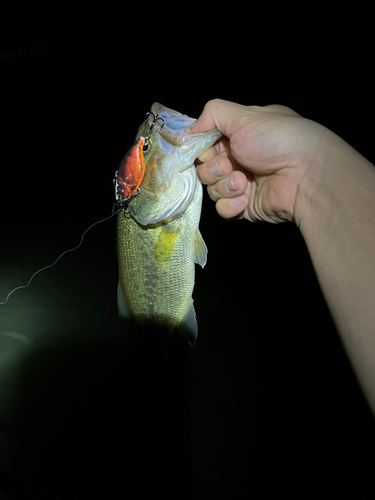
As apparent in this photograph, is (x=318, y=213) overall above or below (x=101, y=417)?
above

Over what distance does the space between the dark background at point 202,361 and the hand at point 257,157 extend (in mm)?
745

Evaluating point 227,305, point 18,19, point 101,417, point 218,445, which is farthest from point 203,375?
point 18,19

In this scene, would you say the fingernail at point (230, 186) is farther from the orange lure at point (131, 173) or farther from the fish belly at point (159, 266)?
the orange lure at point (131, 173)

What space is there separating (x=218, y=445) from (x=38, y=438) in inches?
49.9

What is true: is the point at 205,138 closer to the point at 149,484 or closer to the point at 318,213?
the point at 318,213

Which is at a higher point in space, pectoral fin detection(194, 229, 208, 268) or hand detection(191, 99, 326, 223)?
hand detection(191, 99, 326, 223)

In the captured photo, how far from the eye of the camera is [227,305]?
2.63 metres

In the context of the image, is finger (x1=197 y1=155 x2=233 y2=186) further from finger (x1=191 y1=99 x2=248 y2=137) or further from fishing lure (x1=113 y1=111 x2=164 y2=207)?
fishing lure (x1=113 y1=111 x2=164 y2=207)

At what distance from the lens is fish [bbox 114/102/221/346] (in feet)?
3.31

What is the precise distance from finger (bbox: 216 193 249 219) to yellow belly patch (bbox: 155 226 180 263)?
246 millimetres

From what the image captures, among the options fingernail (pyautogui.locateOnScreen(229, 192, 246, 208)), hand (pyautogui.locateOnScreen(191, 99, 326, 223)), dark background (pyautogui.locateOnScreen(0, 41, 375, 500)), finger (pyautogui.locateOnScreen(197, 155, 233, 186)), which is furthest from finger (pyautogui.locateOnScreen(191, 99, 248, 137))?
dark background (pyautogui.locateOnScreen(0, 41, 375, 500))

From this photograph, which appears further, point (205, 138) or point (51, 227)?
point (51, 227)

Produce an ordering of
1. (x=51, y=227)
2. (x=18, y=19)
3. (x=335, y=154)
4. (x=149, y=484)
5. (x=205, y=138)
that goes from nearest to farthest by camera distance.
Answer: (x=335, y=154) → (x=205, y=138) → (x=149, y=484) → (x=51, y=227) → (x=18, y=19)

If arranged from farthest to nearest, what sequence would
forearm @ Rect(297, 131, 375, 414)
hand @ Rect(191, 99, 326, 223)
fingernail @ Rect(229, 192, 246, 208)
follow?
fingernail @ Rect(229, 192, 246, 208) → hand @ Rect(191, 99, 326, 223) → forearm @ Rect(297, 131, 375, 414)
